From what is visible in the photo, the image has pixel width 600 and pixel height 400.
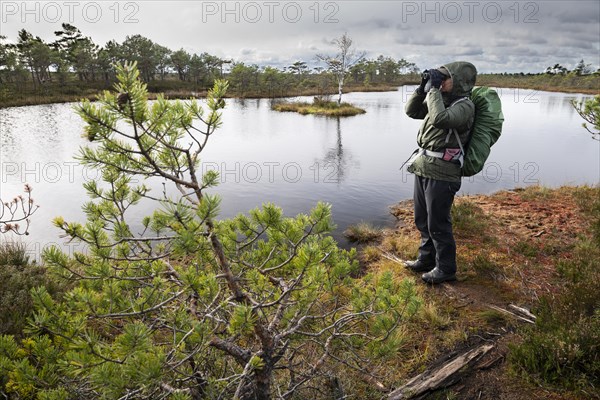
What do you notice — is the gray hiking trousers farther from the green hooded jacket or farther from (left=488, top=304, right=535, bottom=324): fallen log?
(left=488, top=304, right=535, bottom=324): fallen log

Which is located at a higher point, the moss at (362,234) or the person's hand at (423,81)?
the person's hand at (423,81)

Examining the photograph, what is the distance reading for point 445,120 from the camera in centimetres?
361

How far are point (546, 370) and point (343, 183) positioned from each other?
931 cm

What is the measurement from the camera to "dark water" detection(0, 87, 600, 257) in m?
9.55

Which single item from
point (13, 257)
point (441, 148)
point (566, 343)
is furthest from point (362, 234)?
point (13, 257)

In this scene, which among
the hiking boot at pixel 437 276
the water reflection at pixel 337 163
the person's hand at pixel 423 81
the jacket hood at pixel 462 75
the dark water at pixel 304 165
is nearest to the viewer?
the jacket hood at pixel 462 75

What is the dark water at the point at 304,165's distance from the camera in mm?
9555

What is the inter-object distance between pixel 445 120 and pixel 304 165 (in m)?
10.5

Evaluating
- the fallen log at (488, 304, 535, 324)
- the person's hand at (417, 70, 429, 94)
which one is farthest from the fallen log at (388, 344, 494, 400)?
the person's hand at (417, 70, 429, 94)

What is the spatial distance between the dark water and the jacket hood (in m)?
→ 4.45

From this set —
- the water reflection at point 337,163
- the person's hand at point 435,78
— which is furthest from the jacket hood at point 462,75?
the water reflection at point 337,163

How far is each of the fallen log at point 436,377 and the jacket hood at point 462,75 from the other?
2.67m

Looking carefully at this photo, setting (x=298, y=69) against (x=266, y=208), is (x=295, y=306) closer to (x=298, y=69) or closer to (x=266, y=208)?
(x=266, y=208)

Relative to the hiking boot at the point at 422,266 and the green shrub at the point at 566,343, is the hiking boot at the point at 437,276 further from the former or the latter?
the green shrub at the point at 566,343
